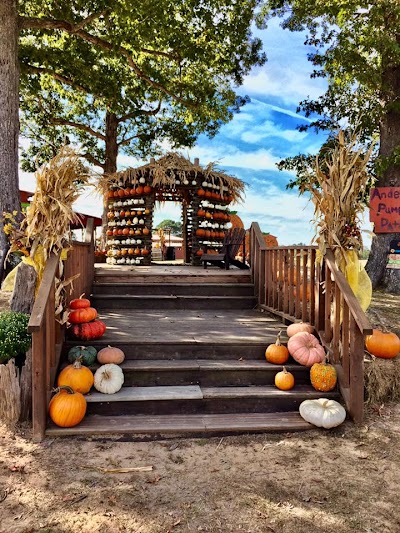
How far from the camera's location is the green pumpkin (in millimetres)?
4035

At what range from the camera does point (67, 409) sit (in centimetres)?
341

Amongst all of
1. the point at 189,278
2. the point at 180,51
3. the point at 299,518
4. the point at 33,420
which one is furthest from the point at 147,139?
the point at 299,518

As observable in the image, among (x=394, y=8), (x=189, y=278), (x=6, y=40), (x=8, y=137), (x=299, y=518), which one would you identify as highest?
(x=394, y=8)

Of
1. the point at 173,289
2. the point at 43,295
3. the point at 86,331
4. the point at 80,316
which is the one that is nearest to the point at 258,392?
the point at 86,331

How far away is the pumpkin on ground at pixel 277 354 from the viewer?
4.28 metres

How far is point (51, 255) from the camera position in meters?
4.25

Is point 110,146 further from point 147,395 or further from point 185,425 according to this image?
point 185,425

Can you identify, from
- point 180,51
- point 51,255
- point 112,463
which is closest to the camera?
point 112,463

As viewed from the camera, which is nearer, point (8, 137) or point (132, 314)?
point (132, 314)

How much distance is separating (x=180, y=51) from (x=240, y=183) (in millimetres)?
3921

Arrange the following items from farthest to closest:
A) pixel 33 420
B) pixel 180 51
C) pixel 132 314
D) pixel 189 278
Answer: pixel 180 51 < pixel 189 278 < pixel 132 314 < pixel 33 420

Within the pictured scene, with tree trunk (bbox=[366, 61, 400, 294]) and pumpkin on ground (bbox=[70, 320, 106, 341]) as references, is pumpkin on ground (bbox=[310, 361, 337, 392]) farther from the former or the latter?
tree trunk (bbox=[366, 61, 400, 294])

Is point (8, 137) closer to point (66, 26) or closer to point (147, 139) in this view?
point (66, 26)

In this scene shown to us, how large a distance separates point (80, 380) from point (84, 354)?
366 mm
